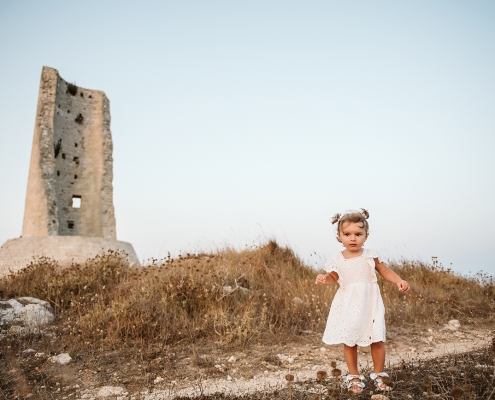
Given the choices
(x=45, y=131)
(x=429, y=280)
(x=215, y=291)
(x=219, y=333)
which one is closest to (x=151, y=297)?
(x=215, y=291)

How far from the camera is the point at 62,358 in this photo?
4.48 meters

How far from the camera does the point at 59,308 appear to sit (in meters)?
6.39

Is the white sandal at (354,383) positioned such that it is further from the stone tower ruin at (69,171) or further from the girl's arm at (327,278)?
the stone tower ruin at (69,171)

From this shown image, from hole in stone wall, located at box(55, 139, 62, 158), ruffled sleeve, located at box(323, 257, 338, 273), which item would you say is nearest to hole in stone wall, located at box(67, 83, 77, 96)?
hole in stone wall, located at box(55, 139, 62, 158)

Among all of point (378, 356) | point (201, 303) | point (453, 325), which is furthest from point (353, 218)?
point (453, 325)

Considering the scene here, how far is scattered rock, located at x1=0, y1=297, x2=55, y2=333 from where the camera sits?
223 inches

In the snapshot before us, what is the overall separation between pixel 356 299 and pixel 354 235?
524 millimetres

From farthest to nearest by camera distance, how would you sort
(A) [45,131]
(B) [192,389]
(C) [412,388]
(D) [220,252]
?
(A) [45,131] < (D) [220,252] < (B) [192,389] < (C) [412,388]

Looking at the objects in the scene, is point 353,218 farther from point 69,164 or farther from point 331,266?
point 69,164

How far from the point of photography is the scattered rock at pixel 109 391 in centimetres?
355

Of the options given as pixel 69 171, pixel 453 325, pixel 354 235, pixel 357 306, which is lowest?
pixel 453 325

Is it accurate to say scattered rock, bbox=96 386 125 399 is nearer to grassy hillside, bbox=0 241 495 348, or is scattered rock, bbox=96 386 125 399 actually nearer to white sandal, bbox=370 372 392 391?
grassy hillside, bbox=0 241 495 348

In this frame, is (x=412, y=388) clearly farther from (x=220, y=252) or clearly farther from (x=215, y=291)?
(x=220, y=252)

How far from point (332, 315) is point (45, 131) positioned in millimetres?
13539
